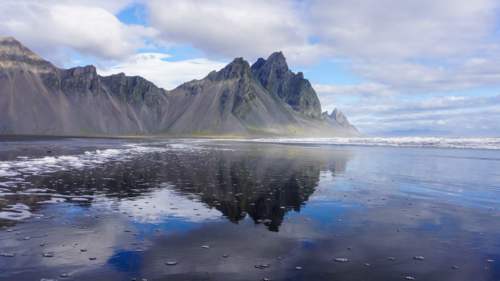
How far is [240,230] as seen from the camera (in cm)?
1720

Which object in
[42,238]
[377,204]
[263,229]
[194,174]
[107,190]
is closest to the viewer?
[42,238]

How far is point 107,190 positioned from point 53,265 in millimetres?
14131

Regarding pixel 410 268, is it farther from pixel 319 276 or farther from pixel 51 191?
pixel 51 191

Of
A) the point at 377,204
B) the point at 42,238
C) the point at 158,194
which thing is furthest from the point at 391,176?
the point at 42,238

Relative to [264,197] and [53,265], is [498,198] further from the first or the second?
[53,265]

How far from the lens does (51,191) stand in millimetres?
24703

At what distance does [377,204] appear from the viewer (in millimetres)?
24078

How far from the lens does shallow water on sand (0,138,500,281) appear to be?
12.5m

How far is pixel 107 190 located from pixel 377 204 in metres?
16.8

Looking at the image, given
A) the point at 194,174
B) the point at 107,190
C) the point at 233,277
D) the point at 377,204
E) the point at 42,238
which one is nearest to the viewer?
the point at 233,277

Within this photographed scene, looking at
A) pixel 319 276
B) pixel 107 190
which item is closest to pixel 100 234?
pixel 319 276

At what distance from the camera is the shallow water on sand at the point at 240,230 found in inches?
491

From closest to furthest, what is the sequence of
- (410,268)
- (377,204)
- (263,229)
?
1. (410,268)
2. (263,229)
3. (377,204)

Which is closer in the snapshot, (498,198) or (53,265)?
(53,265)
